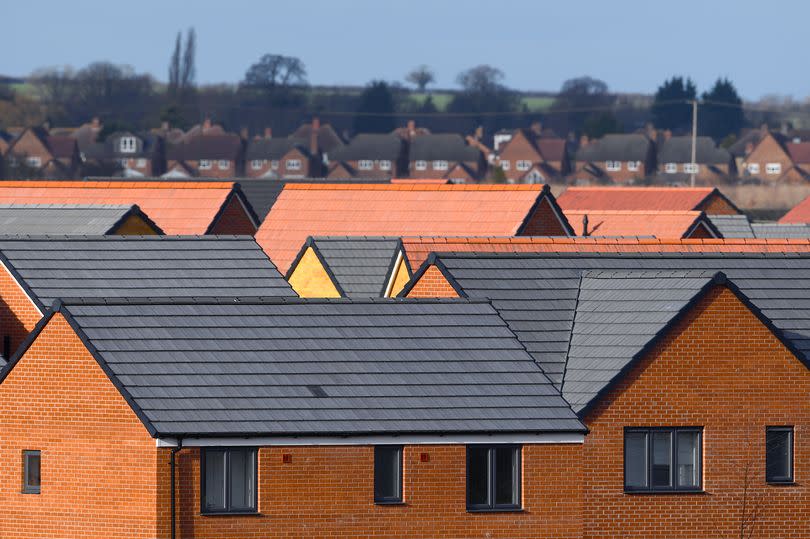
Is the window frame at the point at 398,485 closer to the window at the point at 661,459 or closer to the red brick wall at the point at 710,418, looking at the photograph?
the red brick wall at the point at 710,418

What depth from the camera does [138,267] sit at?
3453 cm

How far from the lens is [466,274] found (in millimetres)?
30984

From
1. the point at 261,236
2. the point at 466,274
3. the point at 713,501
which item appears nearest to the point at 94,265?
the point at 466,274

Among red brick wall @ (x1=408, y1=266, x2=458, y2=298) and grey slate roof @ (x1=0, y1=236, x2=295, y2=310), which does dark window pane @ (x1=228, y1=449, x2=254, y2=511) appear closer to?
red brick wall @ (x1=408, y1=266, x2=458, y2=298)

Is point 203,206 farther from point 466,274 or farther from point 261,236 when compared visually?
point 466,274

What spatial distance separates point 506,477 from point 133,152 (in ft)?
548

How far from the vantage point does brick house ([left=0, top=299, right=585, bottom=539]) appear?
84.2 ft

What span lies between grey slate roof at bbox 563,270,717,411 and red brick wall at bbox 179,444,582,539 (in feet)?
4.77

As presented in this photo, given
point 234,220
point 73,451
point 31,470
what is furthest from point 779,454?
point 234,220

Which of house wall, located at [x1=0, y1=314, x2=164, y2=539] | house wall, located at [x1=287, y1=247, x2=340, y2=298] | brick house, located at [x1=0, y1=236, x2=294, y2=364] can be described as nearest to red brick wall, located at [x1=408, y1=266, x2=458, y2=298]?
brick house, located at [x1=0, y1=236, x2=294, y2=364]

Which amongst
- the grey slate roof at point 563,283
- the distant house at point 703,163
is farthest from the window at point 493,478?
the distant house at point 703,163

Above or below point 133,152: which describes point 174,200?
above

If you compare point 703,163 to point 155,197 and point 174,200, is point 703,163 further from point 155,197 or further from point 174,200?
point 174,200

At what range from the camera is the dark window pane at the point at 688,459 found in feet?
93.5
